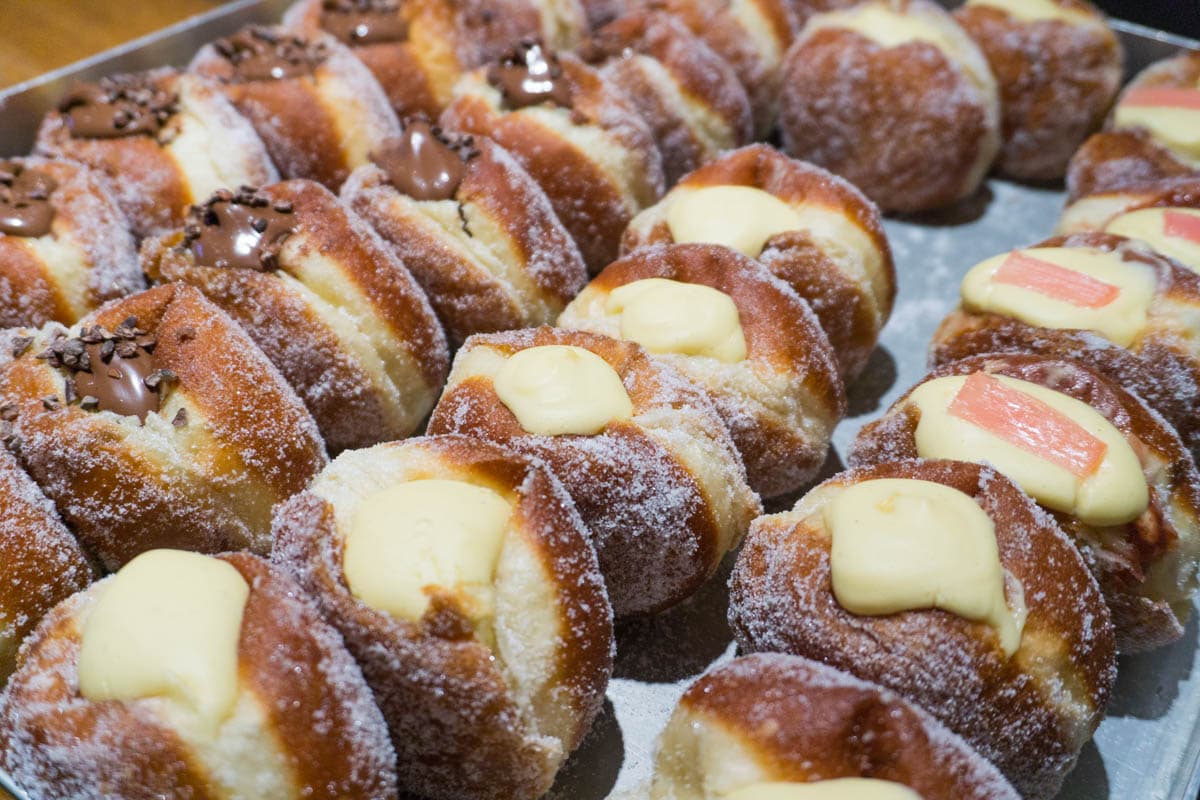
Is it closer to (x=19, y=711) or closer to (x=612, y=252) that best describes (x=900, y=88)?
(x=612, y=252)

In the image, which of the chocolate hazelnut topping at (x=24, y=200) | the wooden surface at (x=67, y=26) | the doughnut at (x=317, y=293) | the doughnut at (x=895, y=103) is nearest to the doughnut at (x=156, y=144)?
the chocolate hazelnut topping at (x=24, y=200)

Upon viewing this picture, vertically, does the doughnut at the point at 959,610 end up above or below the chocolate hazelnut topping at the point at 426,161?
below

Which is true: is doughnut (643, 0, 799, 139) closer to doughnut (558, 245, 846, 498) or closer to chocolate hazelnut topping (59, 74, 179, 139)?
doughnut (558, 245, 846, 498)

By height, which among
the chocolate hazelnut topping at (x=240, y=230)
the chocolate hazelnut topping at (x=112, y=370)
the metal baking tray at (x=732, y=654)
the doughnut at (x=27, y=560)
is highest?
the chocolate hazelnut topping at (x=240, y=230)

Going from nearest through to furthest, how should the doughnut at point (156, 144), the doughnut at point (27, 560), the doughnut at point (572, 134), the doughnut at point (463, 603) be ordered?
the doughnut at point (463, 603) < the doughnut at point (27, 560) < the doughnut at point (156, 144) < the doughnut at point (572, 134)

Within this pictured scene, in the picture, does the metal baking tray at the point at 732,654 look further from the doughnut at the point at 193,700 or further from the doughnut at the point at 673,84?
the doughnut at the point at 673,84
